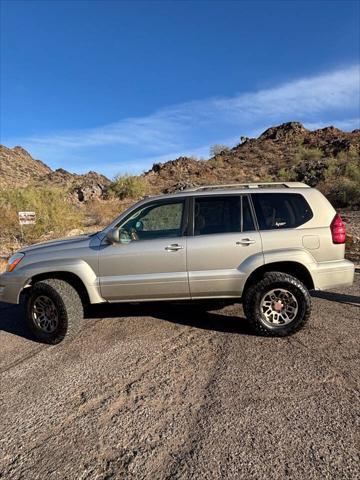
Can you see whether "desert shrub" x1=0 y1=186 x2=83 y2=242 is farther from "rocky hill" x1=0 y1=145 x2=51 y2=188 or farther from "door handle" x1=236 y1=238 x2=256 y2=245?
"rocky hill" x1=0 y1=145 x2=51 y2=188

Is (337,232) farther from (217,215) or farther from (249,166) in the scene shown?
(249,166)

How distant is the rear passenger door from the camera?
4.78 metres

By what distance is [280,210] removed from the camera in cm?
493

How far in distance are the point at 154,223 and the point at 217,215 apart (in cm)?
93

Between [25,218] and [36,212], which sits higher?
[36,212]

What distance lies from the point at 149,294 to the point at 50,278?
51.7 inches

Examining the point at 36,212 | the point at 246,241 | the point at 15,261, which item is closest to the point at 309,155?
the point at 36,212

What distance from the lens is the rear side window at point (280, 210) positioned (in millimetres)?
4859

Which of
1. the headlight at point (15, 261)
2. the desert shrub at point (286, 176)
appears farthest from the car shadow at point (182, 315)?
the desert shrub at point (286, 176)

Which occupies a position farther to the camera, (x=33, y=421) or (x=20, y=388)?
(x=20, y=388)

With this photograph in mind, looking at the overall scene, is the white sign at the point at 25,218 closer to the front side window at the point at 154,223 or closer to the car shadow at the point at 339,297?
the front side window at the point at 154,223

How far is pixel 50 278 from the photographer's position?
5.07 meters

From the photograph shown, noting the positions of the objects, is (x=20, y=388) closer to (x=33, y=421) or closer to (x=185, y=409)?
(x=33, y=421)

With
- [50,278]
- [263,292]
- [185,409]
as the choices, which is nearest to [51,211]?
[50,278]
